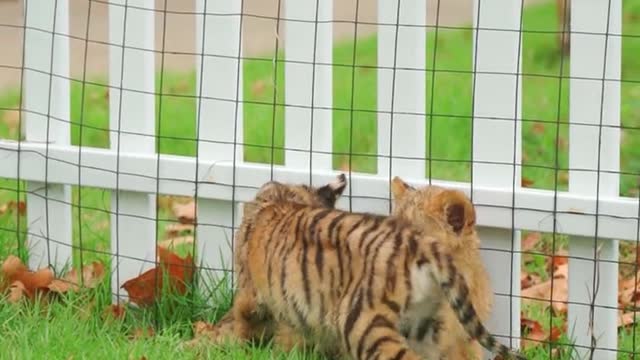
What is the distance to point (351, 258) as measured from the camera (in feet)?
15.3

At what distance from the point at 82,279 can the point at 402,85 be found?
4.57 ft

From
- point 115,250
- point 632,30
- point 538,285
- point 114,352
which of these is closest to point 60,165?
point 115,250

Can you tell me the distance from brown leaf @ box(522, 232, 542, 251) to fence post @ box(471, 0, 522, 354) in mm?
1023

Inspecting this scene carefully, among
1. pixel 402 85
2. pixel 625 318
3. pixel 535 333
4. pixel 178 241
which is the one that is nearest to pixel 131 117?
pixel 178 241

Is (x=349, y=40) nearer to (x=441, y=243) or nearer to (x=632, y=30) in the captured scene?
(x=632, y=30)

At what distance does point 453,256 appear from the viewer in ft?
15.1

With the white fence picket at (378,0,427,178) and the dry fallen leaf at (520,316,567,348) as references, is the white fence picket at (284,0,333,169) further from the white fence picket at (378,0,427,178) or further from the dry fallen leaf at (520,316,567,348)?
the dry fallen leaf at (520,316,567,348)

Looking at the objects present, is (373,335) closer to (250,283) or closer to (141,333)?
(250,283)

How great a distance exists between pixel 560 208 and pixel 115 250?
1698 millimetres

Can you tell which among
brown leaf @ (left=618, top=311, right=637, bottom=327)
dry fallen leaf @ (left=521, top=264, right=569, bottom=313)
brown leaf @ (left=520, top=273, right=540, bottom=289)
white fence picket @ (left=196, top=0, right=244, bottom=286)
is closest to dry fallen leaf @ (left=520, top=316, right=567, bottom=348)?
brown leaf @ (left=618, top=311, right=637, bottom=327)

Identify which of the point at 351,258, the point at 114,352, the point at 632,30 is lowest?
the point at 114,352

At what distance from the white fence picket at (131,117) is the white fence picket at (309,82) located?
531mm

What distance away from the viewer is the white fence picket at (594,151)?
4.87 meters

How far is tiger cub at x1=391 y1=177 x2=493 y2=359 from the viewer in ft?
15.4
